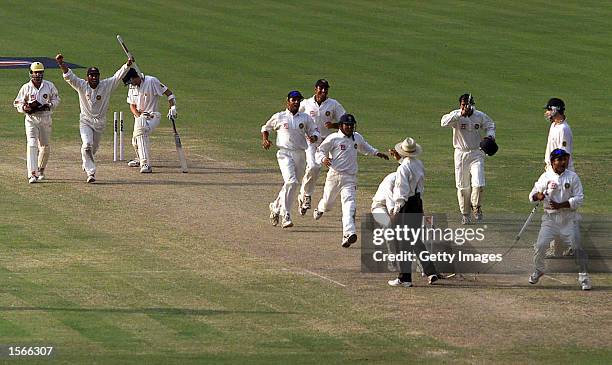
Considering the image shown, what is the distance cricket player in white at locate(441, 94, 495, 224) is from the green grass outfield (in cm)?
155

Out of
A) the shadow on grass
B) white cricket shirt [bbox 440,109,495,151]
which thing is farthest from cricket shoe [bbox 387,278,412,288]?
white cricket shirt [bbox 440,109,495,151]

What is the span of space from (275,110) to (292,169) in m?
15.4

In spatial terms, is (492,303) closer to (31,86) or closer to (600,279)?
(600,279)

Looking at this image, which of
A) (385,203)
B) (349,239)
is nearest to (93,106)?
(349,239)

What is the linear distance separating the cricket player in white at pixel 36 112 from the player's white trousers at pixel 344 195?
7.04 meters

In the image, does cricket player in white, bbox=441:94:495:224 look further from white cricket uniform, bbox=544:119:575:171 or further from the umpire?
the umpire

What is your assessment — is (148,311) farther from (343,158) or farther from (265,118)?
(265,118)

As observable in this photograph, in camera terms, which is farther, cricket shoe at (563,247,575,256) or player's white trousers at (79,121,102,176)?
player's white trousers at (79,121,102,176)

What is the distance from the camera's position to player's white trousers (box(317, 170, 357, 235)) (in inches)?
886

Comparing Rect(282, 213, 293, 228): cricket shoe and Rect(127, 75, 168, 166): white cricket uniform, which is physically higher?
Rect(127, 75, 168, 166): white cricket uniform

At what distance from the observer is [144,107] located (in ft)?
99.3

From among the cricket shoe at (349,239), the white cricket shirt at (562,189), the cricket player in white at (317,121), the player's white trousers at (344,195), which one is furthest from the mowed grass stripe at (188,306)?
the white cricket shirt at (562,189)

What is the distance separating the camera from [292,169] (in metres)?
24.5

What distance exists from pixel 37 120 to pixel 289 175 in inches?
250
